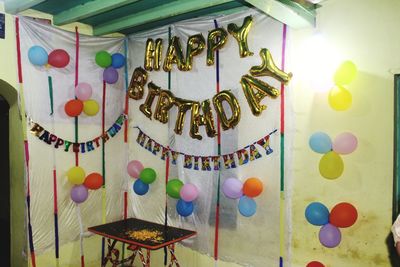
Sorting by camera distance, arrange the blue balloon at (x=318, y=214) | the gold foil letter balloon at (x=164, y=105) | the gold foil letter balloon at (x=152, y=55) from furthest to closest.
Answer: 1. the gold foil letter balloon at (x=152, y=55)
2. the gold foil letter balloon at (x=164, y=105)
3. the blue balloon at (x=318, y=214)

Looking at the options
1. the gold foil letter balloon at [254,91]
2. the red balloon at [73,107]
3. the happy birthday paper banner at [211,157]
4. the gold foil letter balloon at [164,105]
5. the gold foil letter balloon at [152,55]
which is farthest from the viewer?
the gold foil letter balloon at [152,55]

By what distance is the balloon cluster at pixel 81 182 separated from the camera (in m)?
3.93

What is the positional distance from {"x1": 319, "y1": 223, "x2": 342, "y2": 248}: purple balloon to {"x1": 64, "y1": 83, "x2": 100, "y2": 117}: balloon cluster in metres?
→ 2.81

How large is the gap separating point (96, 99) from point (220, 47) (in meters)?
1.69

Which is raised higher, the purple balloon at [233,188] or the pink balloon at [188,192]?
the purple balloon at [233,188]

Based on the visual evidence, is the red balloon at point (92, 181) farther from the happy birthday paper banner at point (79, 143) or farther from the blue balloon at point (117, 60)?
the blue balloon at point (117, 60)

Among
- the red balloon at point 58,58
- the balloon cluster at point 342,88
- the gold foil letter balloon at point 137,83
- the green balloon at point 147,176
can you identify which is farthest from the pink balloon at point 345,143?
the red balloon at point 58,58

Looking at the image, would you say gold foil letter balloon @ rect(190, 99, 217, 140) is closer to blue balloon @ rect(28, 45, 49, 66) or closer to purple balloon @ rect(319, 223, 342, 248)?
purple balloon @ rect(319, 223, 342, 248)

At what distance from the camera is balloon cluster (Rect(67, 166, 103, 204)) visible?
393 centimetres

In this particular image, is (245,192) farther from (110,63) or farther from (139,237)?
(110,63)

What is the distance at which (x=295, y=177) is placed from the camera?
3.28 m

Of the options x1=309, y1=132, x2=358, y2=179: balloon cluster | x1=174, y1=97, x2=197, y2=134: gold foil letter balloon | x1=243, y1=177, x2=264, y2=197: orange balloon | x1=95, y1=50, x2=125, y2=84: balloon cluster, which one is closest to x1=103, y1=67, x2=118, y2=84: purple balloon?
x1=95, y1=50, x2=125, y2=84: balloon cluster

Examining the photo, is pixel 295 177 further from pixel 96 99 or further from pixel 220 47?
pixel 96 99

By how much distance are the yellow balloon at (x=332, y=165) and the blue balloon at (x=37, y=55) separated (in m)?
2.98
